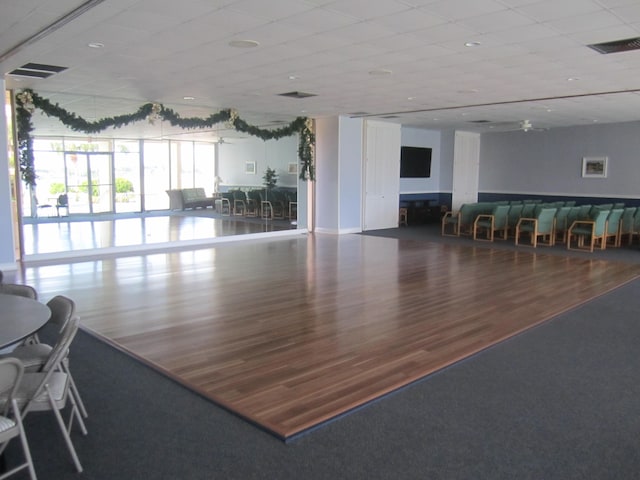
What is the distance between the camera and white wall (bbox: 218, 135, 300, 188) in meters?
12.8

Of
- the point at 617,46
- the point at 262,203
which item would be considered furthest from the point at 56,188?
the point at 617,46

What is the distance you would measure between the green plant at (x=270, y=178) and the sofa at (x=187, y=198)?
1.75 m

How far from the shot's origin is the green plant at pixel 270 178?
1356 cm

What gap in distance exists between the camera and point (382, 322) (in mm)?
5379

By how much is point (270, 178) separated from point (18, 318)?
430 inches

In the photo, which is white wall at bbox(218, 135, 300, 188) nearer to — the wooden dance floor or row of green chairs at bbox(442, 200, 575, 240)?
the wooden dance floor

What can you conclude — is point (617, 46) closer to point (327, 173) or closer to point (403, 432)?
point (403, 432)

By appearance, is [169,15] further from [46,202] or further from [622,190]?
[622,190]

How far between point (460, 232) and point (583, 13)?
8722 millimetres

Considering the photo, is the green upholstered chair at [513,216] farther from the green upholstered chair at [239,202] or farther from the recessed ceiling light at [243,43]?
the recessed ceiling light at [243,43]

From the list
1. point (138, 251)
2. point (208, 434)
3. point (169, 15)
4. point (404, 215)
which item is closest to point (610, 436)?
point (208, 434)

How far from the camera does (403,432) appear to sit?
312cm

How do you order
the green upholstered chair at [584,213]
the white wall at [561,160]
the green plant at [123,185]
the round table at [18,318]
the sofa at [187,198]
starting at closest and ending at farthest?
1. the round table at [18,318]
2. the green plant at [123,185]
3. the green upholstered chair at [584,213]
4. the sofa at [187,198]
5. the white wall at [561,160]

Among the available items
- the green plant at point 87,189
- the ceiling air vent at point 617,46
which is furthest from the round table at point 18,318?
the green plant at point 87,189
